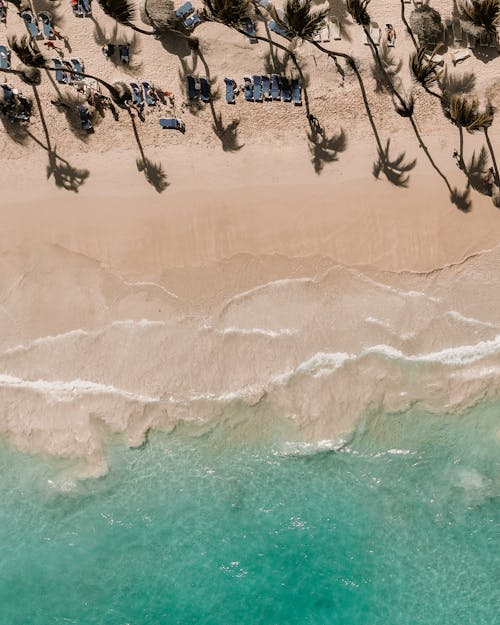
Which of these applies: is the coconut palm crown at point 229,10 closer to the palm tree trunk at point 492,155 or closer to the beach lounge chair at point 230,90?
the beach lounge chair at point 230,90

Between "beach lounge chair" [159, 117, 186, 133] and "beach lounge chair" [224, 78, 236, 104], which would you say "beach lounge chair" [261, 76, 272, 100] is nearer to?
"beach lounge chair" [224, 78, 236, 104]

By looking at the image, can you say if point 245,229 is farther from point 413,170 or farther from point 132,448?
point 132,448

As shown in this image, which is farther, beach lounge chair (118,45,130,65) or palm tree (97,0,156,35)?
beach lounge chair (118,45,130,65)

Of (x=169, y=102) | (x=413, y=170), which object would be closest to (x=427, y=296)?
(x=413, y=170)

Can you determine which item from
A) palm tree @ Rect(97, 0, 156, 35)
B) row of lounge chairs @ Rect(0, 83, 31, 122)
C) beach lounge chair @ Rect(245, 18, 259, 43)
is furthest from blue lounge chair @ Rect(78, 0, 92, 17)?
beach lounge chair @ Rect(245, 18, 259, 43)

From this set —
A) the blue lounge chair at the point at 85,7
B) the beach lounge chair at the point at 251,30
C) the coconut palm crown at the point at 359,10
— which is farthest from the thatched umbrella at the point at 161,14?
the coconut palm crown at the point at 359,10

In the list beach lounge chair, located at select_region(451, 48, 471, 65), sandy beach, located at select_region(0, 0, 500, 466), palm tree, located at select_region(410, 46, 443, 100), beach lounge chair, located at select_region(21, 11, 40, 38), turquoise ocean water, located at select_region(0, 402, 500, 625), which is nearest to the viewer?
palm tree, located at select_region(410, 46, 443, 100)
